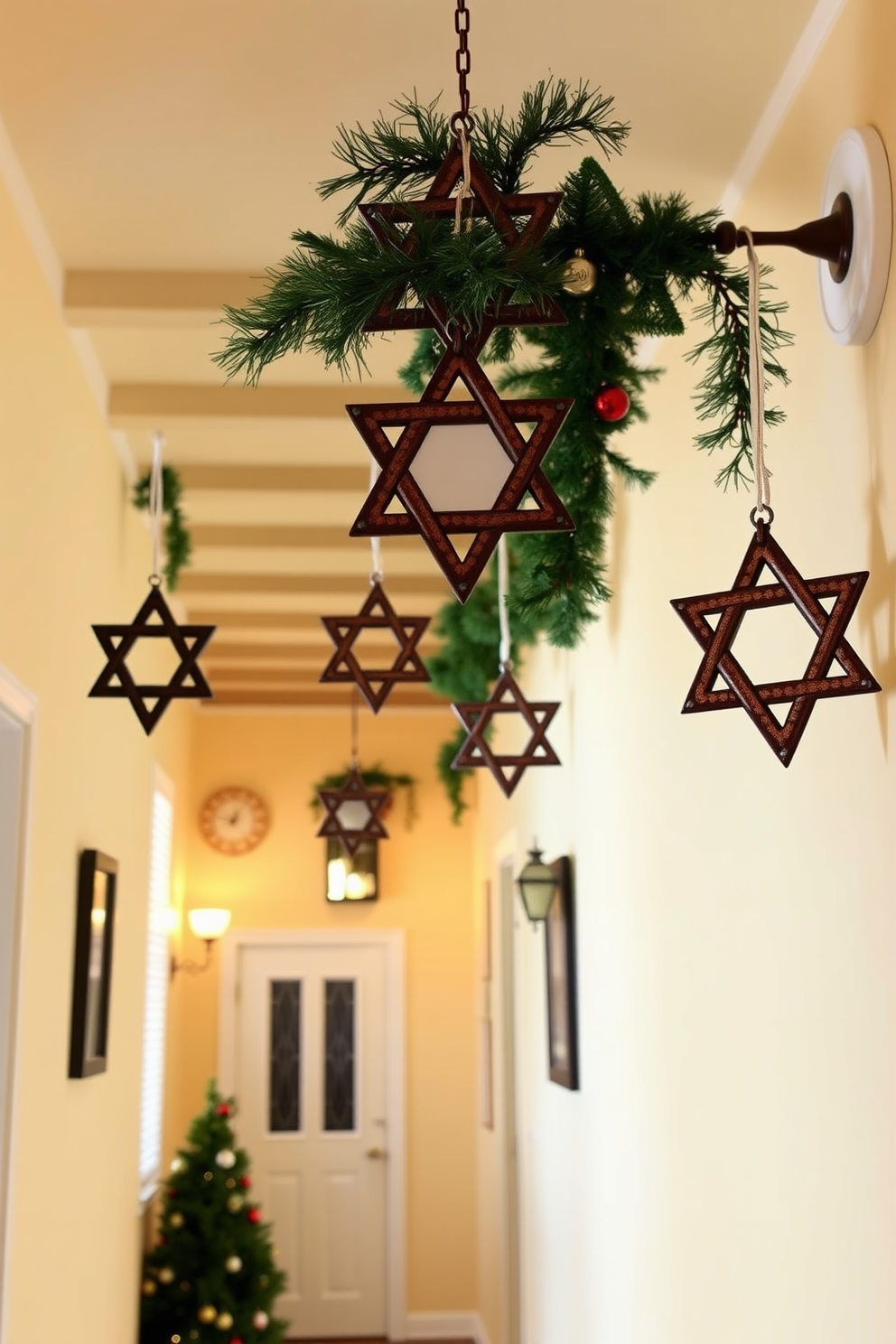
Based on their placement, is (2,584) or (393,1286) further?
(393,1286)

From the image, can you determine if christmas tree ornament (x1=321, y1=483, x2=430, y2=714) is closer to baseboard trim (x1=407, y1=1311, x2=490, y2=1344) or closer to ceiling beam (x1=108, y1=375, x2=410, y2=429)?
ceiling beam (x1=108, y1=375, x2=410, y2=429)

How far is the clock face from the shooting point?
23.2ft

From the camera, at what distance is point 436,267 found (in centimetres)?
135

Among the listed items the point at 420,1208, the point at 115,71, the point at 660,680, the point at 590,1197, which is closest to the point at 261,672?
the point at 420,1208

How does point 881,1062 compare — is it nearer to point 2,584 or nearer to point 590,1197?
point 2,584

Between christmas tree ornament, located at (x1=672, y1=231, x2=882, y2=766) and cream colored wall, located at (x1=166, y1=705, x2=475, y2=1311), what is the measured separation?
5517 millimetres

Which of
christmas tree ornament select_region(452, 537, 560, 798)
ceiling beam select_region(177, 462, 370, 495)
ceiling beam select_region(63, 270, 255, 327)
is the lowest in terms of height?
christmas tree ornament select_region(452, 537, 560, 798)

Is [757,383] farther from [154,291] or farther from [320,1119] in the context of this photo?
[320,1119]

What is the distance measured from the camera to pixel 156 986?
589 cm

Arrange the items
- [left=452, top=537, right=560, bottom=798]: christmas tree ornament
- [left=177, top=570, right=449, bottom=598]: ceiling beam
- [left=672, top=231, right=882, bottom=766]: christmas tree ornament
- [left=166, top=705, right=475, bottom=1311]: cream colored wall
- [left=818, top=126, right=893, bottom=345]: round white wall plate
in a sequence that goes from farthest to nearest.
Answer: [left=166, top=705, right=475, bottom=1311]: cream colored wall, [left=177, top=570, right=449, bottom=598]: ceiling beam, [left=452, top=537, right=560, bottom=798]: christmas tree ornament, [left=818, top=126, right=893, bottom=345]: round white wall plate, [left=672, top=231, right=882, bottom=766]: christmas tree ornament

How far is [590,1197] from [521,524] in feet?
9.29

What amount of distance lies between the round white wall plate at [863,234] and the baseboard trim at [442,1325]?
6037mm

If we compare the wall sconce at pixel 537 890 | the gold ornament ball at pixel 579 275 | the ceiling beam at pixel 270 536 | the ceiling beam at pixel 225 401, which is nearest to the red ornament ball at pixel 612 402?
the gold ornament ball at pixel 579 275

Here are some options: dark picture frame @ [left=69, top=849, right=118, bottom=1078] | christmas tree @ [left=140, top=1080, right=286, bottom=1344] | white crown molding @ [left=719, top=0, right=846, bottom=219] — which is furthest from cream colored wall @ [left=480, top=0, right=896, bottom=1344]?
christmas tree @ [left=140, top=1080, right=286, bottom=1344]
